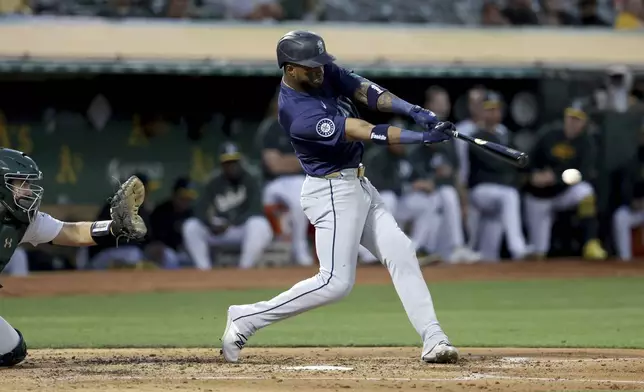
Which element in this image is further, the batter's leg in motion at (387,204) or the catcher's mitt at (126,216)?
the batter's leg in motion at (387,204)

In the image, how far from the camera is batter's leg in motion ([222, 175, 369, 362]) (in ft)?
21.2

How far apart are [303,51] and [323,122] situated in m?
0.39

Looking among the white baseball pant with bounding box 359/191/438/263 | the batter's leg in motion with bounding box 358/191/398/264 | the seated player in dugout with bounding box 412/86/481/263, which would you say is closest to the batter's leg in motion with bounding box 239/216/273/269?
the batter's leg in motion with bounding box 358/191/398/264

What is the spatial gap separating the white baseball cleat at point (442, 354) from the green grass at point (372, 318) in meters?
1.20

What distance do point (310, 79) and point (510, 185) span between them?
834cm

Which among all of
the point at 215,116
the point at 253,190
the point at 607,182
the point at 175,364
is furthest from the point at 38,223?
the point at 607,182

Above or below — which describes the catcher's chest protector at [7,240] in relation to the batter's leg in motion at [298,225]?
above

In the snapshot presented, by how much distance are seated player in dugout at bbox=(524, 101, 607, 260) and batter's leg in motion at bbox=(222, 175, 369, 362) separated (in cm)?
840

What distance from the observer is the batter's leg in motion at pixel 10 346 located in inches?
253

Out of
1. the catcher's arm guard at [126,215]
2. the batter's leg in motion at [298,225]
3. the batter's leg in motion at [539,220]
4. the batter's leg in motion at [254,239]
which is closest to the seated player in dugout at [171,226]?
the batter's leg in motion at [254,239]

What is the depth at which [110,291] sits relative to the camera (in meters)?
11.9

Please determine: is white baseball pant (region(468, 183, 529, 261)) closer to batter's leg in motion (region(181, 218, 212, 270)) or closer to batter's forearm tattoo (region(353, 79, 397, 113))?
batter's leg in motion (region(181, 218, 212, 270))

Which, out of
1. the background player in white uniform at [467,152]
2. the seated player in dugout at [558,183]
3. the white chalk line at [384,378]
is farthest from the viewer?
the seated player in dugout at [558,183]

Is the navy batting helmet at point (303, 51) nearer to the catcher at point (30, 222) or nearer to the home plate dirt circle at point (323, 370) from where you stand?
the catcher at point (30, 222)
